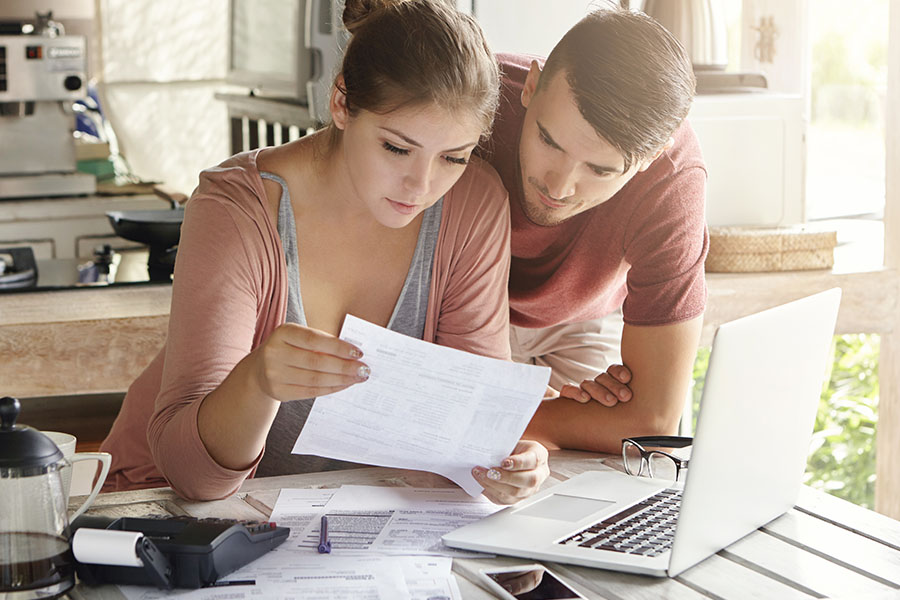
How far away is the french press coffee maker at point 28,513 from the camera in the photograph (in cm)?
97

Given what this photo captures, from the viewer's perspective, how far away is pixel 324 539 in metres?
1.12

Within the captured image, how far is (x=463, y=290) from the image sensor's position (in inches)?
60.5

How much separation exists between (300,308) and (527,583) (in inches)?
22.6

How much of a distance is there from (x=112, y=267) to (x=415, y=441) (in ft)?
5.40

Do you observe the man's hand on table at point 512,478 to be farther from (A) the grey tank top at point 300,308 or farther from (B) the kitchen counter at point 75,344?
(B) the kitchen counter at point 75,344

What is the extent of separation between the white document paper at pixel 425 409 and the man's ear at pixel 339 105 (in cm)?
39

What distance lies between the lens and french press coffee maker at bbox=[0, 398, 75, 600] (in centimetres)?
97

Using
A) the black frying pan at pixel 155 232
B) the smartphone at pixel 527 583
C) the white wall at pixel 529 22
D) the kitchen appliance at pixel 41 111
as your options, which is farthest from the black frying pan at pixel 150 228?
the smartphone at pixel 527 583

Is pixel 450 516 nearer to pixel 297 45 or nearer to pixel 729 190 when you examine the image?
pixel 729 190

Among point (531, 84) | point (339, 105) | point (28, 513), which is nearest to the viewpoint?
point (28, 513)

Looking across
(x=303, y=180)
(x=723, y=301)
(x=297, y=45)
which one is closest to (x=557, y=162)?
(x=303, y=180)

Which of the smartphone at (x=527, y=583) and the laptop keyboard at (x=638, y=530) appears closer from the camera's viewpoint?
the smartphone at (x=527, y=583)

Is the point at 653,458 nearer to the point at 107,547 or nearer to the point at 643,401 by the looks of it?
the point at 643,401

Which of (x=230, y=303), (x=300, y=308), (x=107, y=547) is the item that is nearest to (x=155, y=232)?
(x=300, y=308)
